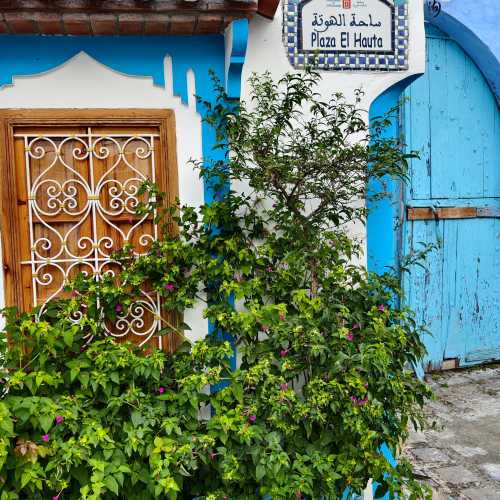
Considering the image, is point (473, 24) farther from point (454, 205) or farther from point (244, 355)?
point (244, 355)

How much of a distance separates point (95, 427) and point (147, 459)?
32 cm

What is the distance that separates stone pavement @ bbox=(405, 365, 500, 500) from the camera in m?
3.74

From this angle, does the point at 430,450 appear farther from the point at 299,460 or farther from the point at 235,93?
the point at 235,93

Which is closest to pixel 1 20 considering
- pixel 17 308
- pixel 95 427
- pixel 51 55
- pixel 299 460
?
pixel 51 55

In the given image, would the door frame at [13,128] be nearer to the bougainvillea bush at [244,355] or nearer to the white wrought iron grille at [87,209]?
the white wrought iron grille at [87,209]

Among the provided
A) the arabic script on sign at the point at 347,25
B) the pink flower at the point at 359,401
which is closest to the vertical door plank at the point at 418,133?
the arabic script on sign at the point at 347,25

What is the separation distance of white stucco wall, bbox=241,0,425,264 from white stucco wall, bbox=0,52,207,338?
410 millimetres

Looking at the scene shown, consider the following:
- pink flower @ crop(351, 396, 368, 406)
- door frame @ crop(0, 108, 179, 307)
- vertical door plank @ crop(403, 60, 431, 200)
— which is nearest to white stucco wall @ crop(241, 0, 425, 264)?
door frame @ crop(0, 108, 179, 307)

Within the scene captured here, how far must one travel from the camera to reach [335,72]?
11.4 feet

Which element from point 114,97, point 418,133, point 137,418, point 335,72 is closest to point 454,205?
point 418,133

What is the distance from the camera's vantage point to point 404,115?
521 centimetres

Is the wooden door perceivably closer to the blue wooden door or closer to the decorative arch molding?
the blue wooden door

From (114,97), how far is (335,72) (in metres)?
1.33

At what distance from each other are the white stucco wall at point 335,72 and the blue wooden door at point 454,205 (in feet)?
5.61
